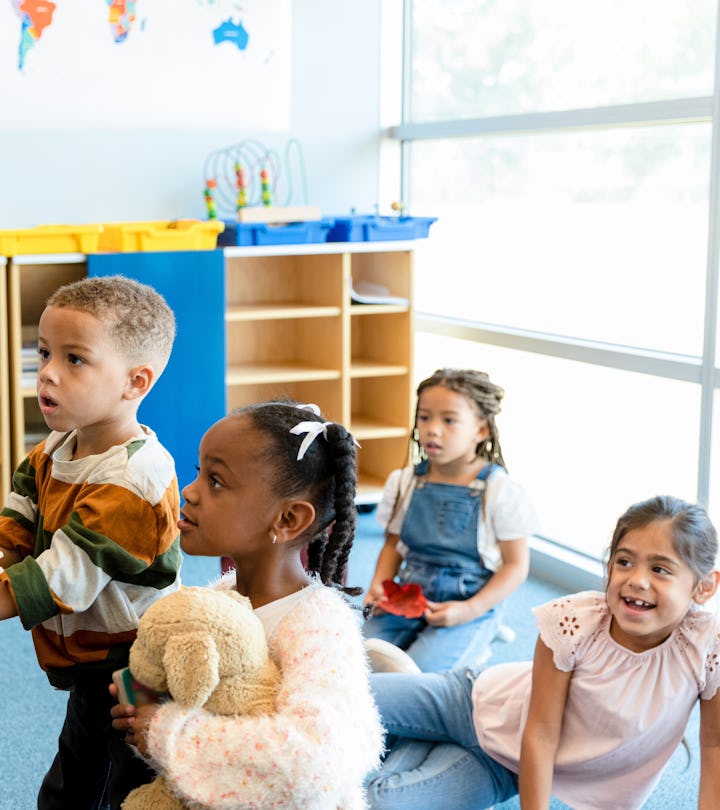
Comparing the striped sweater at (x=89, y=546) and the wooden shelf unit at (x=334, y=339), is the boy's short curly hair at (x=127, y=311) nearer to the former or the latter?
the striped sweater at (x=89, y=546)

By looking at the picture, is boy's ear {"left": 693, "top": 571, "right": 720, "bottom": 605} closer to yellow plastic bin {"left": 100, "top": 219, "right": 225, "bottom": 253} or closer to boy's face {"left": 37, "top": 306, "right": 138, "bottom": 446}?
boy's face {"left": 37, "top": 306, "right": 138, "bottom": 446}

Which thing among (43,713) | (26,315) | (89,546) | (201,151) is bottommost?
(43,713)

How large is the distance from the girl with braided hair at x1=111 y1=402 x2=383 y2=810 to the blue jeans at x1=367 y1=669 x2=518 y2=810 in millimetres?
566

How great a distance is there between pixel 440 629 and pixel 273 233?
160 centimetres

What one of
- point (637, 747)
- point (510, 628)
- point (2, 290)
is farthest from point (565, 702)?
point (2, 290)

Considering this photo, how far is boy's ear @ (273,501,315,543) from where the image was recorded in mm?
1311

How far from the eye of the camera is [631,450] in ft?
10.5

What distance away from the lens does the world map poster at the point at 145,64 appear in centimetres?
352

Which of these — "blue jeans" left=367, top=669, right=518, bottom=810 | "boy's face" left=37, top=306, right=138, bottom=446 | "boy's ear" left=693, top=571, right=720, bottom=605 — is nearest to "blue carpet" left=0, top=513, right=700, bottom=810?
"blue jeans" left=367, top=669, right=518, bottom=810

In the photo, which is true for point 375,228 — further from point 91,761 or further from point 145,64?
point 91,761

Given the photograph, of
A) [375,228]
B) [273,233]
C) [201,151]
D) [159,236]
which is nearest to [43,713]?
[159,236]

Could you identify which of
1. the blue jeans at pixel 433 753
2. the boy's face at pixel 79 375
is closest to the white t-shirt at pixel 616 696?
the blue jeans at pixel 433 753

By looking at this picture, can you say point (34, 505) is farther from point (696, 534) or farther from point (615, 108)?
point (615, 108)

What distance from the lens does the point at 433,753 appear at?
192cm
